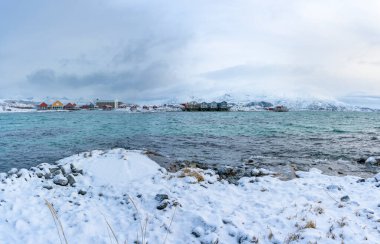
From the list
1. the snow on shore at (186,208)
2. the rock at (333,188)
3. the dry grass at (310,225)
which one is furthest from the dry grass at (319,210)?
the rock at (333,188)

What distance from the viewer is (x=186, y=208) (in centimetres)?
742

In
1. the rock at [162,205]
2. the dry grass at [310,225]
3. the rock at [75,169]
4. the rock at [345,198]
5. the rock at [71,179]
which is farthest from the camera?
the rock at [75,169]

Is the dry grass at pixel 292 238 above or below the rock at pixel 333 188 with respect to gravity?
below

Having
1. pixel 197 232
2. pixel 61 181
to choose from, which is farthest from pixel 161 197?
pixel 61 181

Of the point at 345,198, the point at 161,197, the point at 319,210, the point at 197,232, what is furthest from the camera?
the point at 161,197

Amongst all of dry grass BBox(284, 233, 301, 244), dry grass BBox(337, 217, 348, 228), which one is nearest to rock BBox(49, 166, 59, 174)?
dry grass BBox(284, 233, 301, 244)

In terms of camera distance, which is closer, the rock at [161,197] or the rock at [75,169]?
the rock at [161,197]

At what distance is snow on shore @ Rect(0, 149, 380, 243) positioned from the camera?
19.3ft

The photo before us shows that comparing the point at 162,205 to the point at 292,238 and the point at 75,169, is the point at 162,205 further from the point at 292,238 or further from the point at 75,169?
the point at 75,169

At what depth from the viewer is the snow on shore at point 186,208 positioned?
5.89 meters

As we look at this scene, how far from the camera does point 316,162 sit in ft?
48.4

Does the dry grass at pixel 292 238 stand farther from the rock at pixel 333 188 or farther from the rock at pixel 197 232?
the rock at pixel 333 188

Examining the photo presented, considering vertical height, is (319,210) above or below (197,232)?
above

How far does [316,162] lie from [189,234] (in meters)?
11.5
